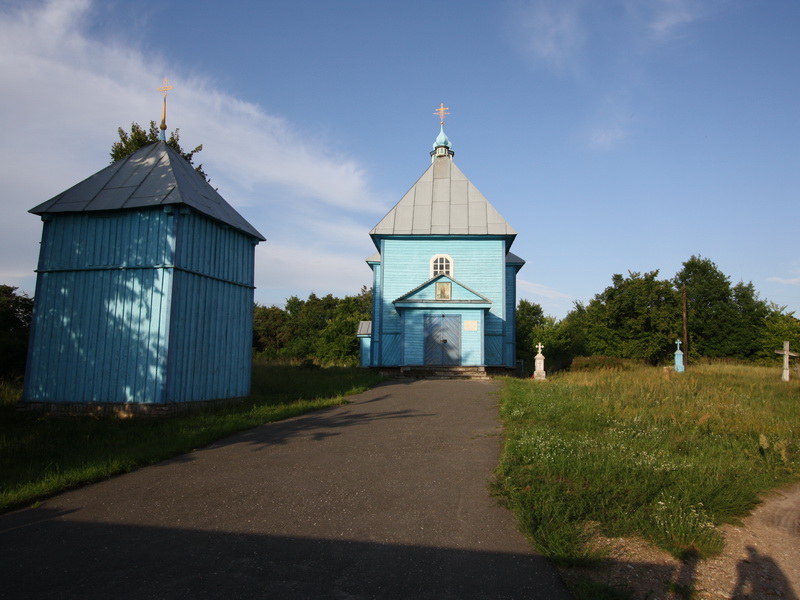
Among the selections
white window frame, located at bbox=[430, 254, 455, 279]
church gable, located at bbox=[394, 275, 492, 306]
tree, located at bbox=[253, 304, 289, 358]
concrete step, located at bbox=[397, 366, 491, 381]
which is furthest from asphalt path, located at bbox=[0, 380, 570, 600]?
tree, located at bbox=[253, 304, 289, 358]

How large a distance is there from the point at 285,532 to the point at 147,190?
388 inches

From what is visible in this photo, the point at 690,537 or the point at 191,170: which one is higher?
the point at 191,170

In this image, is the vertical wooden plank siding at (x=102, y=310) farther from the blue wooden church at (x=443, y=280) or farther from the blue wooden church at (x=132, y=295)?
the blue wooden church at (x=443, y=280)

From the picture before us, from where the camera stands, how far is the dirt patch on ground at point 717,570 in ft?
11.9

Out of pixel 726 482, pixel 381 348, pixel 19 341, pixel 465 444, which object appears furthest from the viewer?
pixel 381 348

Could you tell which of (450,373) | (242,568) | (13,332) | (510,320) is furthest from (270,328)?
(242,568)

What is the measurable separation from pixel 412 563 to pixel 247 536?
1.44 m

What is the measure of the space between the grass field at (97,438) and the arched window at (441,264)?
11214 millimetres

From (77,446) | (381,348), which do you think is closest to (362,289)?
(381,348)

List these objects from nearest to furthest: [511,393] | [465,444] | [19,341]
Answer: [465,444] → [511,393] → [19,341]

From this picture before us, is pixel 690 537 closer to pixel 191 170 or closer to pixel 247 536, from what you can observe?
pixel 247 536

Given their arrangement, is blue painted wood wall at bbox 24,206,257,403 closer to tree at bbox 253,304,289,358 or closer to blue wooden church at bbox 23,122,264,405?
blue wooden church at bbox 23,122,264,405

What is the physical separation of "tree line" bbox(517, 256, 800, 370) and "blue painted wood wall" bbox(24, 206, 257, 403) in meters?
26.5

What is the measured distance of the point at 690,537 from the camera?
4305mm
